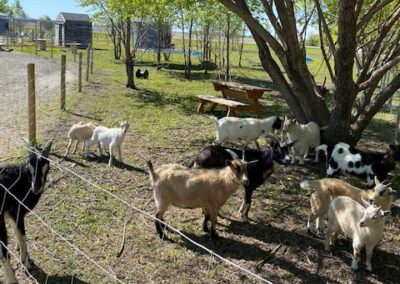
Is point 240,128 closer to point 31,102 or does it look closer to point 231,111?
point 231,111

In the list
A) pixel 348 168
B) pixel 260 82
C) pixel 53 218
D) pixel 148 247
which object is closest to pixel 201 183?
pixel 148 247

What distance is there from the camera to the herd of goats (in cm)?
434

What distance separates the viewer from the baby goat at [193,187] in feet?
17.0

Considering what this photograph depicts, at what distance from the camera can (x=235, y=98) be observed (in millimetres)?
14797

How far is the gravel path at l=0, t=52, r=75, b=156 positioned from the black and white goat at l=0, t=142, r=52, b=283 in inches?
140

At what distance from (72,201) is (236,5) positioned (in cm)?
457

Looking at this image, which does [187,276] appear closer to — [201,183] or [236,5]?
[201,183]

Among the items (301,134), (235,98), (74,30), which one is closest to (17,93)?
(235,98)

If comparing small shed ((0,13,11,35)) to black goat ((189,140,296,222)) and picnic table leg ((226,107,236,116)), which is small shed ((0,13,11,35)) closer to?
picnic table leg ((226,107,236,116))

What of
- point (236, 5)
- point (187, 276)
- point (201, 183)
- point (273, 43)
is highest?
point (236, 5)

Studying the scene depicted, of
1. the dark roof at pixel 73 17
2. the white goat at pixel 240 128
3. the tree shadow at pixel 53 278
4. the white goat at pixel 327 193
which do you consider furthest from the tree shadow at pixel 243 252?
the dark roof at pixel 73 17

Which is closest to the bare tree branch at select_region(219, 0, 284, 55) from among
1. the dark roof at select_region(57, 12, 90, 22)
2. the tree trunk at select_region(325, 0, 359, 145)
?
the tree trunk at select_region(325, 0, 359, 145)

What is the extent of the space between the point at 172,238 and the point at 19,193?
6.19ft

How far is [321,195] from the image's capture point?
546cm
